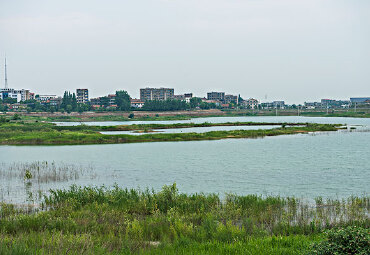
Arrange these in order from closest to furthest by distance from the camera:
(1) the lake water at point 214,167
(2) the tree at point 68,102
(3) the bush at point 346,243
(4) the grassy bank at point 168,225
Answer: (3) the bush at point 346,243 → (4) the grassy bank at point 168,225 → (1) the lake water at point 214,167 → (2) the tree at point 68,102

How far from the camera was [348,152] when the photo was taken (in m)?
46.6

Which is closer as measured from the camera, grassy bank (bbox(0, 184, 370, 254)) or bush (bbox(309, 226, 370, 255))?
bush (bbox(309, 226, 370, 255))

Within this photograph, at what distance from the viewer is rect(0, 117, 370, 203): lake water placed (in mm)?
25656

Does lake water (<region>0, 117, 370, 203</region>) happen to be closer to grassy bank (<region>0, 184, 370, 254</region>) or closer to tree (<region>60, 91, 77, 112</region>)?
grassy bank (<region>0, 184, 370, 254</region>)

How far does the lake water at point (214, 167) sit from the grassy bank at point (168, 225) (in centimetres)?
645

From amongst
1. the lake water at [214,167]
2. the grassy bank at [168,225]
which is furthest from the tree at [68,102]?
the grassy bank at [168,225]

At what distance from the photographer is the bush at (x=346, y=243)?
27.5 ft

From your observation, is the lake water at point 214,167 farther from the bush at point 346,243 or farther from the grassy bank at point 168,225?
the bush at point 346,243

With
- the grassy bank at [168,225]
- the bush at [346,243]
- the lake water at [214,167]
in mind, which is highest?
the bush at [346,243]

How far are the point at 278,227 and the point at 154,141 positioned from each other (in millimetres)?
51787

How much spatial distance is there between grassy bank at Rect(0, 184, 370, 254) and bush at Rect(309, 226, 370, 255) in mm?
680

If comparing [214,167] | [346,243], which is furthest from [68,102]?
[346,243]

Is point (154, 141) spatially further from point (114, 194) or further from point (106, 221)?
point (106, 221)

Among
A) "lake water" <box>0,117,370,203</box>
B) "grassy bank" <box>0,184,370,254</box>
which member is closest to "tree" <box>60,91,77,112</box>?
"lake water" <box>0,117,370,203</box>
